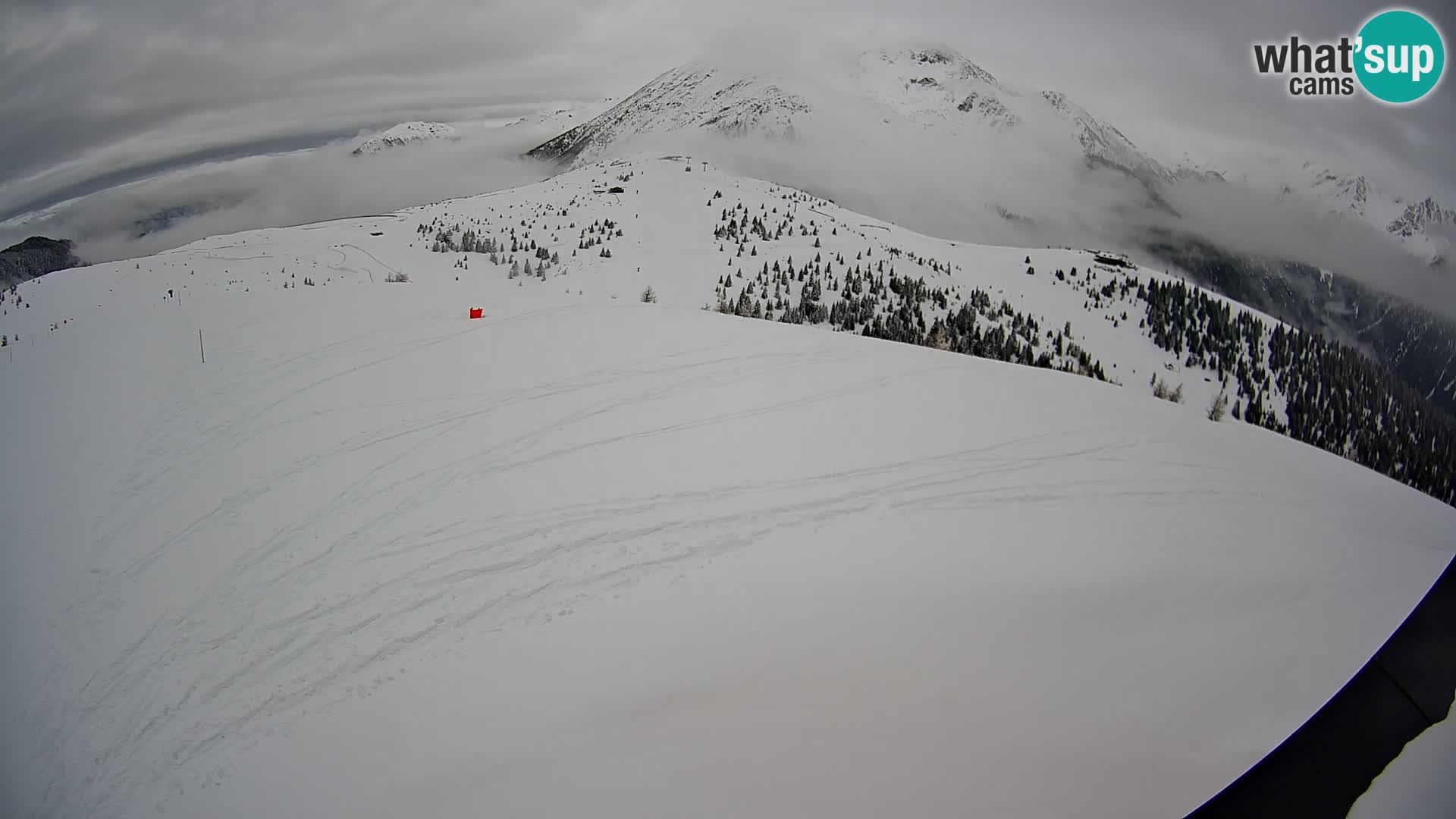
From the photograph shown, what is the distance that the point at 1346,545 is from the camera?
3525 millimetres

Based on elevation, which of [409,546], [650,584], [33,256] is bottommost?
[650,584]

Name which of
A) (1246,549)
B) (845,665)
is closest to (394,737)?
(845,665)

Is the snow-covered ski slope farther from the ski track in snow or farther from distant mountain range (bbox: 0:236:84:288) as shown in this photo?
distant mountain range (bbox: 0:236:84:288)

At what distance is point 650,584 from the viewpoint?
288 cm

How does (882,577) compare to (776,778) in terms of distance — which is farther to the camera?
(882,577)

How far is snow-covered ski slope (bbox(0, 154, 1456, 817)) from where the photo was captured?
6.64ft

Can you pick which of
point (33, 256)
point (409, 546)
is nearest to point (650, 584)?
point (409, 546)

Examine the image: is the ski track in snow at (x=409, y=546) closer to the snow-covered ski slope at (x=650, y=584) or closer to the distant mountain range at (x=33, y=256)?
the snow-covered ski slope at (x=650, y=584)

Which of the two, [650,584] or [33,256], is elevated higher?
[33,256]

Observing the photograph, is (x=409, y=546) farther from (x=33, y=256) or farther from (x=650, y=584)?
(x=33, y=256)

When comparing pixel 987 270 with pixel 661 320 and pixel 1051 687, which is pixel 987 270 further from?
pixel 1051 687

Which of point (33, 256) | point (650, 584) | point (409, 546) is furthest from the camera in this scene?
point (33, 256)

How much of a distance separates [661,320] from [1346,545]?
6.21 m

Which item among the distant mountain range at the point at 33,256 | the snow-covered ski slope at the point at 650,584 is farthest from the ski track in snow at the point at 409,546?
the distant mountain range at the point at 33,256
